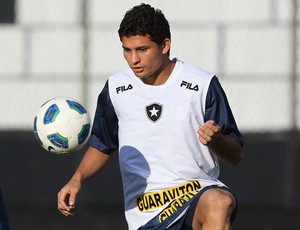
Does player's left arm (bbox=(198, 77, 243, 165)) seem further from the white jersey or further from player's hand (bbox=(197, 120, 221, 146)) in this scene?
player's hand (bbox=(197, 120, 221, 146))

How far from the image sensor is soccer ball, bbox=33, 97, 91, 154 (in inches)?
197

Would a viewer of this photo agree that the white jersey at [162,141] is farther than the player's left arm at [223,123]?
Yes

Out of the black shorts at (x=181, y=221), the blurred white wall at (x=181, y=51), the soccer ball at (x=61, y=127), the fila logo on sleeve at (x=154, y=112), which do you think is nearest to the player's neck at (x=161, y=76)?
the fila logo on sleeve at (x=154, y=112)

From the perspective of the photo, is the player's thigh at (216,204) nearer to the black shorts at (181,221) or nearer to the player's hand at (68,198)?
the black shorts at (181,221)

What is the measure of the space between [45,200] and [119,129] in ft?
9.60

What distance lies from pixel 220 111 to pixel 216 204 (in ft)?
1.99

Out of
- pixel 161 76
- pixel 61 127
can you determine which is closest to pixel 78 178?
pixel 61 127

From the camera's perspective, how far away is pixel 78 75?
802 cm

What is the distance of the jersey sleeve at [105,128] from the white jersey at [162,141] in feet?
0.20

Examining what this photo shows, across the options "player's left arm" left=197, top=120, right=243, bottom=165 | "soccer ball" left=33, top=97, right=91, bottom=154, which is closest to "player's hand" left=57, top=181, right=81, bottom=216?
"soccer ball" left=33, top=97, right=91, bottom=154

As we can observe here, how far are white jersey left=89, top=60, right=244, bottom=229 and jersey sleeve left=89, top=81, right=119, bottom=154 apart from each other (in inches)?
2.5

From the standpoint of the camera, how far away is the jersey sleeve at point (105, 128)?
5.06 meters

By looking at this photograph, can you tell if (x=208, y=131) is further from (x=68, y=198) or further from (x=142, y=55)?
(x=68, y=198)

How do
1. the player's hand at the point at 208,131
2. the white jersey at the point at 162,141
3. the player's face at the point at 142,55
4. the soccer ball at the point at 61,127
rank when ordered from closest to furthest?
1. the player's hand at the point at 208,131
2. the player's face at the point at 142,55
3. the white jersey at the point at 162,141
4. the soccer ball at the point at 61,127
